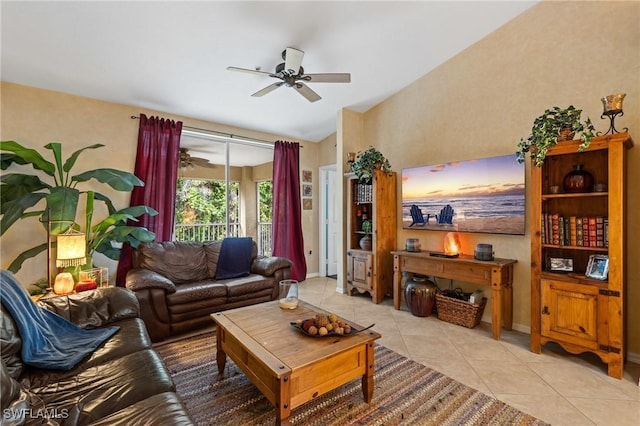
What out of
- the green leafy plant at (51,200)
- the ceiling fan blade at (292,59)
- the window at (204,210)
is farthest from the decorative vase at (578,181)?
the window at (204,210)

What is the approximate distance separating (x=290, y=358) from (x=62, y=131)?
3718 millimetres

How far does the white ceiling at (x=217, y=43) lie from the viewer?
7.99 feet

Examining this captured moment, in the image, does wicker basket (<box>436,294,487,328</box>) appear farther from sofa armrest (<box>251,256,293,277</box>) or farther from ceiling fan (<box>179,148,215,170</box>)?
ceiling fan (<box>179,148,215,170</box>)

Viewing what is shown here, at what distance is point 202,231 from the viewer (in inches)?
181

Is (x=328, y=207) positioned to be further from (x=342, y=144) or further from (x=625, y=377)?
(x=625, y=377)

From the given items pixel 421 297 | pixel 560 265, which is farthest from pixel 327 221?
pixel 560 265

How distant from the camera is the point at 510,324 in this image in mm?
3178

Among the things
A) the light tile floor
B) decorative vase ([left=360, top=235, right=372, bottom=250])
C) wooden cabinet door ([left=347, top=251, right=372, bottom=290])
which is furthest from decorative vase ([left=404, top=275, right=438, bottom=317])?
decorative vase ([left=360, top=235, right=372, bottom=250])

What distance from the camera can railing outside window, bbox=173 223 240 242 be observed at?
436 centimetres

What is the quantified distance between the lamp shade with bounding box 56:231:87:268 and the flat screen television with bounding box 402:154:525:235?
368 cm

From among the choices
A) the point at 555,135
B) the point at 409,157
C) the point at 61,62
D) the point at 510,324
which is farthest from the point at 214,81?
the point at 510,324

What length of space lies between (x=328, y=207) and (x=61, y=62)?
4237 mm

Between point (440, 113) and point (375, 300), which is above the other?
point (440, 113)

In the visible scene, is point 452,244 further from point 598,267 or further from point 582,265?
point 598,267
